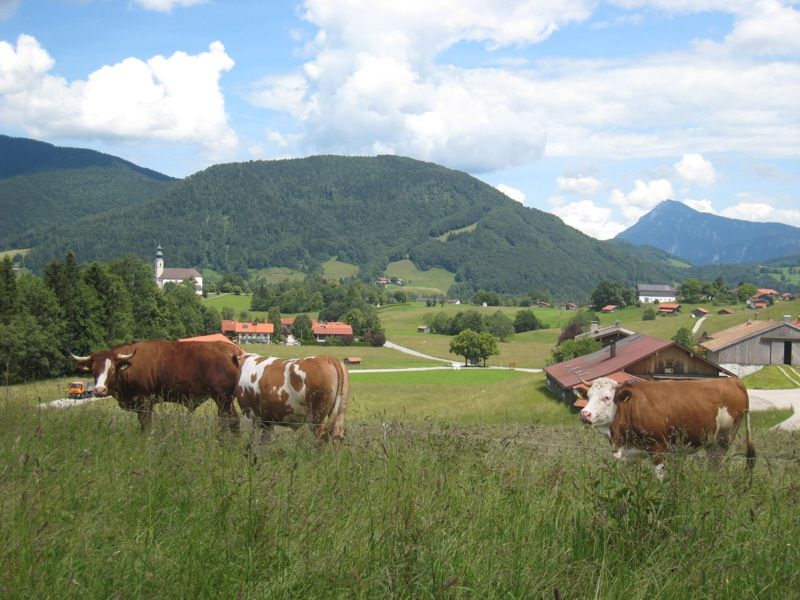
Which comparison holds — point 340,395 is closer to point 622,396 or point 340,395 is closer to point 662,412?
point 622,396

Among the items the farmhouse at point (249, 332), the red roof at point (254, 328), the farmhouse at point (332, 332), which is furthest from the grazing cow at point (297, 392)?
the farmhouse at point (332, 332)

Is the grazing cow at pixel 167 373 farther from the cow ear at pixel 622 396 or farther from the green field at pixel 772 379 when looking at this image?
the green field at pixel 772 379

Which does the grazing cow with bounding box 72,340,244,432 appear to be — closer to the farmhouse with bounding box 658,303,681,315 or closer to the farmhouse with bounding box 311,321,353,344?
the farmhouse with bounding box 311,321,353,344

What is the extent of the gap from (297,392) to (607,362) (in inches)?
1605

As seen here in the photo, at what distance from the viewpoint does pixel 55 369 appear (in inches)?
2024

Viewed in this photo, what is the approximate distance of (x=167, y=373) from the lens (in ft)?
38.7

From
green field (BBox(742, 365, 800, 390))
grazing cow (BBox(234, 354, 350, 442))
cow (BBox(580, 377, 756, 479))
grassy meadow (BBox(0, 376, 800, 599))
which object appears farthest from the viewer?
green field (BBox(742, 365, 800, 390))

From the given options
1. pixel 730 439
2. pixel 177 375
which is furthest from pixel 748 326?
pixel 177 375

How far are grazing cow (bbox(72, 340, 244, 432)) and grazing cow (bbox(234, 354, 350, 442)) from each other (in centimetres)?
60

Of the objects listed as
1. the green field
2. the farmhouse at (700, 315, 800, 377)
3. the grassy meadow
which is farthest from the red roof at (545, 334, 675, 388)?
the grassy meadow

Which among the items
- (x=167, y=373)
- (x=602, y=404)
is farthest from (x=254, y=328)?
(x=602, y=404)

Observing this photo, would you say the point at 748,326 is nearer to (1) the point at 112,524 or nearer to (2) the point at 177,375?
(2) the point at 177,375

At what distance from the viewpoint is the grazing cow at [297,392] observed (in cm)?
1102

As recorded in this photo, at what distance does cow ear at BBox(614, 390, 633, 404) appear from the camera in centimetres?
1073
